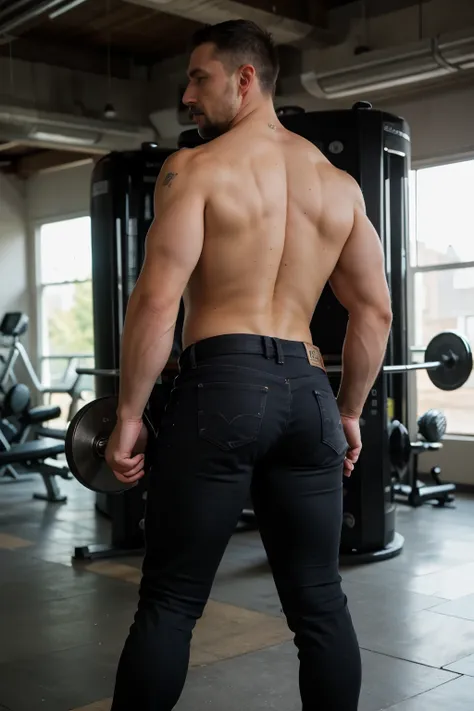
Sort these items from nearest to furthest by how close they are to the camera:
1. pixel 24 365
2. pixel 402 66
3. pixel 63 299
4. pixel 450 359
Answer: pixel 450 359 < pixel 402 66 < pixel 24 365 < pixel 63 299

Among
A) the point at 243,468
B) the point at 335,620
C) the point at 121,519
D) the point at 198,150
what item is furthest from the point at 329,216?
the point at 121,519

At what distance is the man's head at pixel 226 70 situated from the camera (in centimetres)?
170

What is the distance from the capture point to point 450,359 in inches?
205

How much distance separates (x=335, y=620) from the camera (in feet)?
5.53

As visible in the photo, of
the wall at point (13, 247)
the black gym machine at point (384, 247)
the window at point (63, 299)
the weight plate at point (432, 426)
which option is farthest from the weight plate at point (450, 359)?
the wall at point (13, 247)

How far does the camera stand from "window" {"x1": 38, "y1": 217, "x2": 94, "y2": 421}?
9.34m

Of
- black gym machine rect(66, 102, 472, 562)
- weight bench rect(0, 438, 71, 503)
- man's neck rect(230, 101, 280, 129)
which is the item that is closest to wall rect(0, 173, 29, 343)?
weight bench rect(0, 438, 71, 503)

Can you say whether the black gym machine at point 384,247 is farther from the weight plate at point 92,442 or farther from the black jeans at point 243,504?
the black jeans at point 243,504

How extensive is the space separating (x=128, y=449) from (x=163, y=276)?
333mm

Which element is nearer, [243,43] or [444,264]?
[243,43]

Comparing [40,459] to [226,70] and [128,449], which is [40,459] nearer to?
[128,449]

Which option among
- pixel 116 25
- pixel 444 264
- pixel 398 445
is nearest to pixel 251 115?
pixel 398 445

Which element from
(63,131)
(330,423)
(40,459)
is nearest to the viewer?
(330,423)

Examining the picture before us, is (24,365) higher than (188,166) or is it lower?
lower
